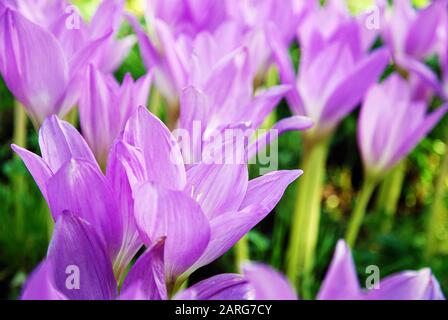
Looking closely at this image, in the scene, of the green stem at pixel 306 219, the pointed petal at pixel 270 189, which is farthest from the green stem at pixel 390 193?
the pointed petal at pixel 270 189

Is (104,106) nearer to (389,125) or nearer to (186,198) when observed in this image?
(186,198)

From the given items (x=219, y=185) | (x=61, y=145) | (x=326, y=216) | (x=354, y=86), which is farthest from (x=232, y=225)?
(x=326, y=216)

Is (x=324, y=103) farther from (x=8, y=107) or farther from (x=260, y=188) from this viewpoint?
(x=8, y=107)

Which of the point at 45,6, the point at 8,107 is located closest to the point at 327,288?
the point at 45,6

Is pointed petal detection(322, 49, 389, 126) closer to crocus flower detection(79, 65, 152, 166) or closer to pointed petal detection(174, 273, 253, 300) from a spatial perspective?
crocus flower detection(79, 65, 152, 166)

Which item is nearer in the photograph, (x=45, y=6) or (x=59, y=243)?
(x=59, y=243)

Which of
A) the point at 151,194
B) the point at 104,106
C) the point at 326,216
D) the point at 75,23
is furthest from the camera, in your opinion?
the point at 326,216
